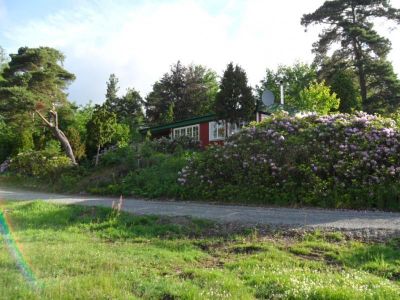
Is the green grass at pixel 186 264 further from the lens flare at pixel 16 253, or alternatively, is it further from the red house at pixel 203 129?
the red house at pixel 203 129

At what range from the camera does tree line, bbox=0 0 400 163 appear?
2400cm

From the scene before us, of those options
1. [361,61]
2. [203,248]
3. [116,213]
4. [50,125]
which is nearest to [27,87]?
[50,125]

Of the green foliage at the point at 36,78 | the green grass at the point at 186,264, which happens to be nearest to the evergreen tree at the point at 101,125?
the green foliage at the point at 36,78

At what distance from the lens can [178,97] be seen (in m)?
46.1

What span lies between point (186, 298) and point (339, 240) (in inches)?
154

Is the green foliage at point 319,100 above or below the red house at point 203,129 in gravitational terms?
above

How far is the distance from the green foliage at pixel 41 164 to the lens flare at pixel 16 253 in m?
13.7

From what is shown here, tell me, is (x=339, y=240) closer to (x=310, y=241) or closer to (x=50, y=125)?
(x=310, y=241)

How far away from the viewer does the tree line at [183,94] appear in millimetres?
24000

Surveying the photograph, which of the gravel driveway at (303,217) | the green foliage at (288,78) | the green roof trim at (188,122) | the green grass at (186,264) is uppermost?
the green foliage at (288,78)

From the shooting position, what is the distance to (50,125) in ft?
89.8

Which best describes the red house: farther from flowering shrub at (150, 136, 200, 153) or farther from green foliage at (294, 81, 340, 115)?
green foliage at (294, 81, 340, 115)

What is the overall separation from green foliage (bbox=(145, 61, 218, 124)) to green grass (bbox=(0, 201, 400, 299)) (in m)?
36.3

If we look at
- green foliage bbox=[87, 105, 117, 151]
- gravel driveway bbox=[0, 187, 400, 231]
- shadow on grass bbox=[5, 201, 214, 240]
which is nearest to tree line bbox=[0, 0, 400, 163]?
green foliage bbox=[87, 105, 117, 151]
